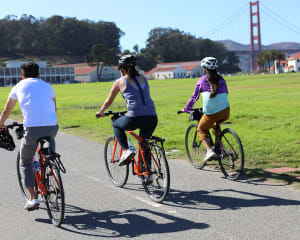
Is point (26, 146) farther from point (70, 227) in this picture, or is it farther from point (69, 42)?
point (69, 42)

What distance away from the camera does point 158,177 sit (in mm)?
5031

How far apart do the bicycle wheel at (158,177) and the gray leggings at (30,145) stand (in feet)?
3.82

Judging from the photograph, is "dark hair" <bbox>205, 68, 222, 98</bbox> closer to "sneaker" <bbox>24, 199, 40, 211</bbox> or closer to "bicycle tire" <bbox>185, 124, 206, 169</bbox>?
"bicycle tire" <bbox>185, 124, 206, 169</bbox>

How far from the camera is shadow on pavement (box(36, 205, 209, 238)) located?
4137mm

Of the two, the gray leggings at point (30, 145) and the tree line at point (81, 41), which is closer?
the gray leggings at point (30, 145)

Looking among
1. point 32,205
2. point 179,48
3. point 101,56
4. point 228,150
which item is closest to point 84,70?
point 101,56

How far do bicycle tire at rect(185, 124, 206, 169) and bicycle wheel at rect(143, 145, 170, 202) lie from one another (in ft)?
5.87

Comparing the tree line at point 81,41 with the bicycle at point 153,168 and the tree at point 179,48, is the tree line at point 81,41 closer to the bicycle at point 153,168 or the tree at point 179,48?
the tree at point 179,48

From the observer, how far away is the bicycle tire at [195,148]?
6945mm

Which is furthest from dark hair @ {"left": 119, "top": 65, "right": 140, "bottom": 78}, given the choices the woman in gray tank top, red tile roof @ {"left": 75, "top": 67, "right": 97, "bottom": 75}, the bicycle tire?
red tile roof @ {"left": 75, "top": 67, "right": 97, "bottom": 75}

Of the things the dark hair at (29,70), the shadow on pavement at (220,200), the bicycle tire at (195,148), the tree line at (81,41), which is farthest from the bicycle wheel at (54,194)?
the tree line at (81,41)

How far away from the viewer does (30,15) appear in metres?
189

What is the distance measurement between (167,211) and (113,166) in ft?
5.38

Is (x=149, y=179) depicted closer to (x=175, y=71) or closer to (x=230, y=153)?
(x=230, y=153)
